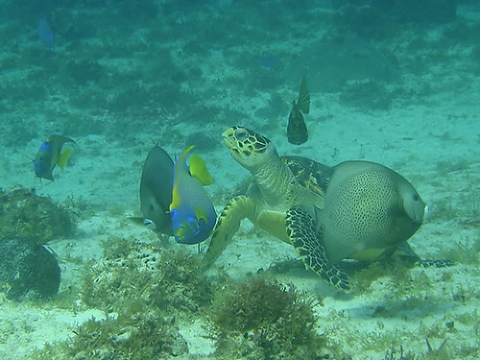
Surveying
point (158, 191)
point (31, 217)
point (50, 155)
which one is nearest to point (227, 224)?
point (158, 191)

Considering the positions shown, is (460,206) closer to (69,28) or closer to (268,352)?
(268,352)

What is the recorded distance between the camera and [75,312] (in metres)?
3.26

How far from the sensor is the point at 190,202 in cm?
244

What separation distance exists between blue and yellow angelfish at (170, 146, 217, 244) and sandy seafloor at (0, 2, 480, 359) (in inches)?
31.8

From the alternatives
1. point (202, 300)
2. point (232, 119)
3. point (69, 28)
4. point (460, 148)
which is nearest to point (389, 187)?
point (202, 300)

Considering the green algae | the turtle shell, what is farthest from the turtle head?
the green algae

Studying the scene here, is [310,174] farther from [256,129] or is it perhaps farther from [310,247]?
[256,129]

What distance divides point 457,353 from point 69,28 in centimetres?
2196

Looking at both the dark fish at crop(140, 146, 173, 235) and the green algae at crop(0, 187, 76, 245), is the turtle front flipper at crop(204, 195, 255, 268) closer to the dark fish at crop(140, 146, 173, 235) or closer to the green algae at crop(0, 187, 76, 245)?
the dark fish at crop(140, 146, 173, 235)

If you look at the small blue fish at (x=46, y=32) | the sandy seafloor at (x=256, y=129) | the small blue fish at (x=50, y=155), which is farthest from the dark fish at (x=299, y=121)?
the small blue fish at (x=46, y=32)

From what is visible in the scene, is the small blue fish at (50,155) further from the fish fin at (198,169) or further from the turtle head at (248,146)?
the fish fin at (198,169)

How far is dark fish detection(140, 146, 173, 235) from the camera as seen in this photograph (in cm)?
251

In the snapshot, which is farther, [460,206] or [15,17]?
[15,17]

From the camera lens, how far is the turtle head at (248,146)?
4.52 metres
